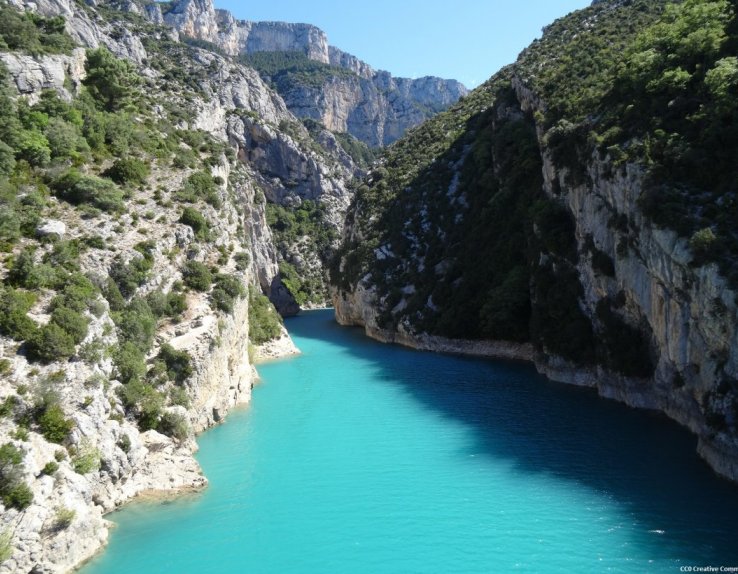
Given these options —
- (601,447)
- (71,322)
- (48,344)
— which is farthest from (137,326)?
(601,447)

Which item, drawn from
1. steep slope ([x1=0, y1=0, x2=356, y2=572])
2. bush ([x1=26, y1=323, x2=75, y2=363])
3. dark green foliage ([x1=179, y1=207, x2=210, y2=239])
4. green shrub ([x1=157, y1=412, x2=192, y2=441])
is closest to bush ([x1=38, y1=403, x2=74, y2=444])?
steep slope ([x1=0, y1=0, x2=356, y2=572])

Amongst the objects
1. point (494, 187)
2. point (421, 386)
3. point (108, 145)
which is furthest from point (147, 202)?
point (494, 187)

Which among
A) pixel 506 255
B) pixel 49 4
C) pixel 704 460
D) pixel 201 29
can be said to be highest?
pixel 201 29

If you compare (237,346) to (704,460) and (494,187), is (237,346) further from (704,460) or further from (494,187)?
(494,187)

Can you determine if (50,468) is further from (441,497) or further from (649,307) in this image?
(649,307)

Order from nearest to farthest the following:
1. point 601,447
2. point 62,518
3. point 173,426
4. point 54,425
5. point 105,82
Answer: point 62,518, point 54,425, point 173,426, point 601,447, point 105,82

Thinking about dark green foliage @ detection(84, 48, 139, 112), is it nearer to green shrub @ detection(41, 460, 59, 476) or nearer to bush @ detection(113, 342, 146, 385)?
bush @ detection(113, 342, 146, 385)

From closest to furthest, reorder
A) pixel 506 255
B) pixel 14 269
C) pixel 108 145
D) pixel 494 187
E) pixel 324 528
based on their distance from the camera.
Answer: pixel 324 528, pixel 14 269, pixel 108 145, pixel 506 255, pixel 494 187
